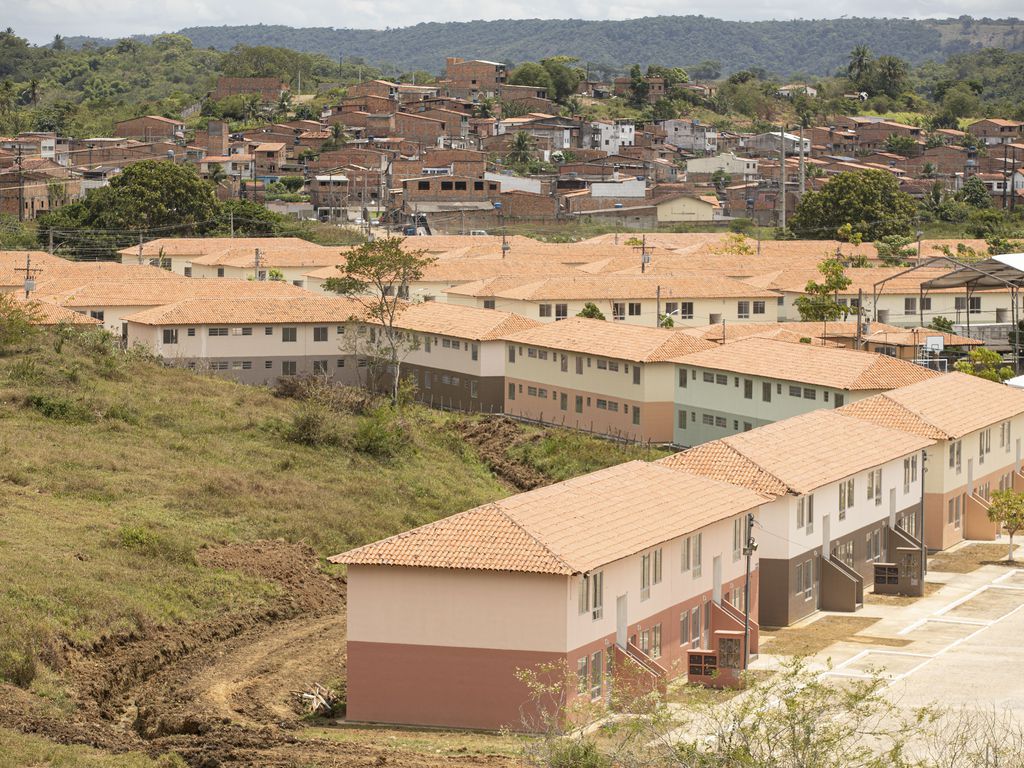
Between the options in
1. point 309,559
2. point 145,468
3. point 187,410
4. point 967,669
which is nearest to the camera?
point 967,669

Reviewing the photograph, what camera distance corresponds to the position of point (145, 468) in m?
47.2

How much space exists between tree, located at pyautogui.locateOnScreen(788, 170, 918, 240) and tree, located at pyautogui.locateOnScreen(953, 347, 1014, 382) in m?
50.4

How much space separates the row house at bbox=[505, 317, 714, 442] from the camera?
202ft

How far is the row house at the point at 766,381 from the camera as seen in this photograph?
182ft

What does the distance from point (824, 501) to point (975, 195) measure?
107077 millimetres

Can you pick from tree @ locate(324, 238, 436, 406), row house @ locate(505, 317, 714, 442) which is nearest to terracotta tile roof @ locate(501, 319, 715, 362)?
row house @ locate(505, 317, 714, 442)

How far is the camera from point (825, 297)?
8006 cm

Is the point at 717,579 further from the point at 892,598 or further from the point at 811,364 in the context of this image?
the point at 811,364

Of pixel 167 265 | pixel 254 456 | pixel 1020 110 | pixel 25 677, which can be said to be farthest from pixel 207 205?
pixel 1020 110

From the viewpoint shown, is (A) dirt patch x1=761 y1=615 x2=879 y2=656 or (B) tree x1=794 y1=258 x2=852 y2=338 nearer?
(A) dirt patch x1=761 y1=615 x2=879 y2=656

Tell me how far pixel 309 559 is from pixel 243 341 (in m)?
28.3

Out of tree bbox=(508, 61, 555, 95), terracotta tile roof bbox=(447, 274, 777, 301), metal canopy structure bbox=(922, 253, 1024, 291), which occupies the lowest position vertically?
terracotta tile roof bbox=(447, 274, 777, 301)

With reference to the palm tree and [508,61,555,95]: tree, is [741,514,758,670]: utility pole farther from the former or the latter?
[508,61,555,95]: tree

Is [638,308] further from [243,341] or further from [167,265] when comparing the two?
[167,265]
